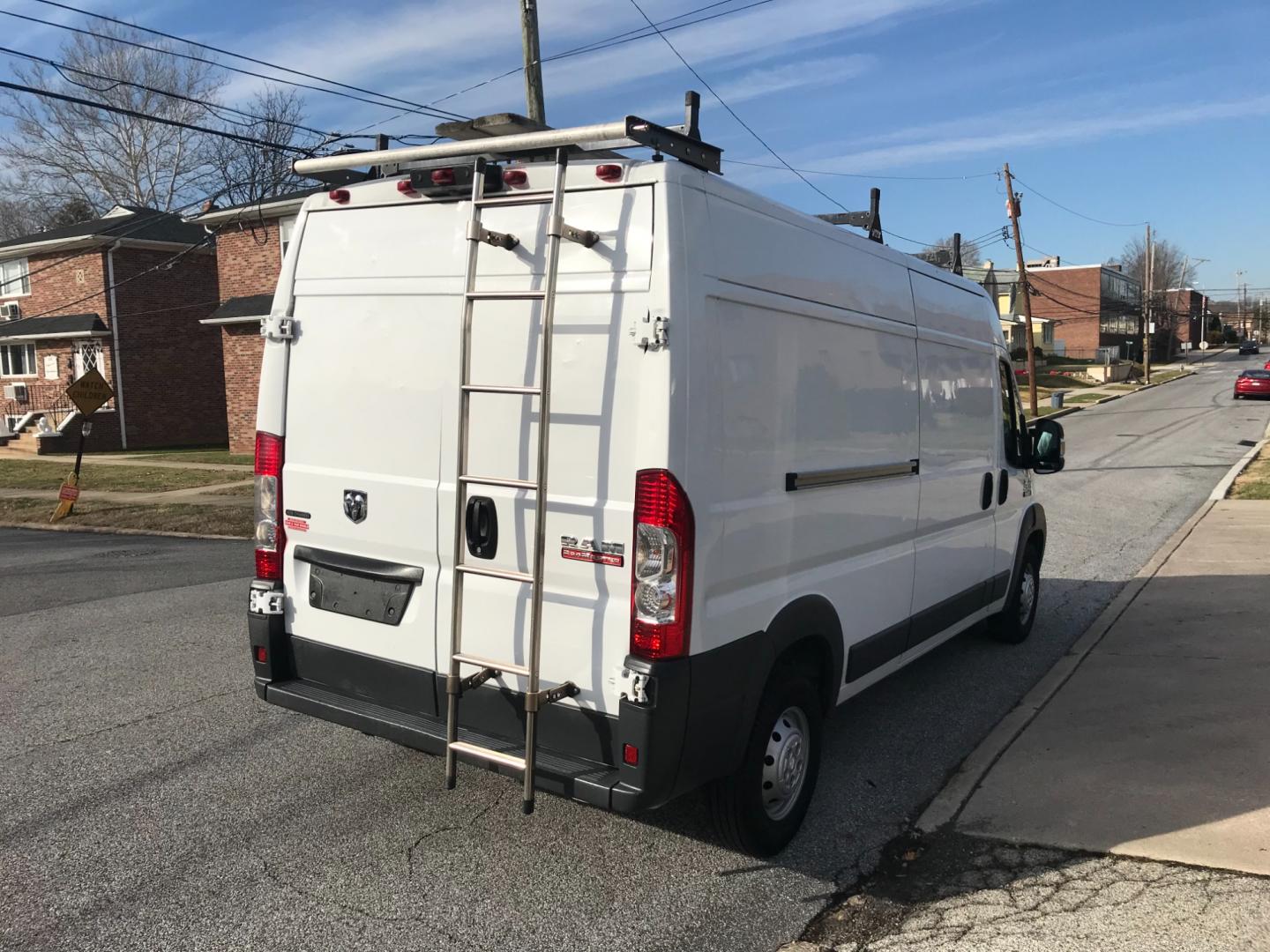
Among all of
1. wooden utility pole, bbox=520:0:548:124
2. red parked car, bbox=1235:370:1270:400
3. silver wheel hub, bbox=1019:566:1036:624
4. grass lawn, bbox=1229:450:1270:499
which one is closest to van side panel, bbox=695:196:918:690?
silver wheel hub, bbox=1019:566:1036:624

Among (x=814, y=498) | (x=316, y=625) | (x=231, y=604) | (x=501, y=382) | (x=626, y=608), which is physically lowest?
(x=231, y=604)

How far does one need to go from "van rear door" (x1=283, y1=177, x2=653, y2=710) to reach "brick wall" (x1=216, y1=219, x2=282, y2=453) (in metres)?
23.1

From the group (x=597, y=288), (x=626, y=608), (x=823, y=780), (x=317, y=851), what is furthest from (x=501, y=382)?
(x=823, y=780)

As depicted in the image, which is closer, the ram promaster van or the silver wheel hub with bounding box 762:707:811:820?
the ram promaster van

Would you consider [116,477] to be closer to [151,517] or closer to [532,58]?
[151,517]

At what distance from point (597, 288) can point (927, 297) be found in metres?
2.54

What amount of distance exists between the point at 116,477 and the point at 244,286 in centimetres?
783

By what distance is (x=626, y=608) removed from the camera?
11.0 ft

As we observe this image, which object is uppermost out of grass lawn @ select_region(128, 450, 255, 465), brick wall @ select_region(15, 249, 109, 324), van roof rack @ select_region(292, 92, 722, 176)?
brick wall @ select_region(15, 249, 109, 324)

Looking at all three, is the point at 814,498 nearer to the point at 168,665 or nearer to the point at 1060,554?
the point at 168,665

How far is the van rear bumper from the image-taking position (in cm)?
329

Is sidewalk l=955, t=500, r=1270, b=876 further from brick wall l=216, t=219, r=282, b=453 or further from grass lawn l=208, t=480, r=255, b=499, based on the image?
brick wall l=216, t=219, r=282, b=453

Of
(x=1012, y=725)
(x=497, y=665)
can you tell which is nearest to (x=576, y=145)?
(x=497, y=665)

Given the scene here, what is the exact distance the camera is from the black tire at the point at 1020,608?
7027 millimetres
